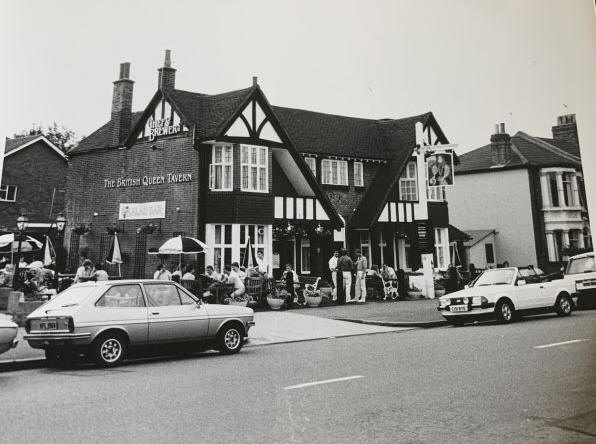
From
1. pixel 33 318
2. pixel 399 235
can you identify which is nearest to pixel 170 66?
pixel 33 318

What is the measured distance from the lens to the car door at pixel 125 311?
5.53m

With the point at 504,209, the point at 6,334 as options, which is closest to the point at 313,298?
the point at 504,209

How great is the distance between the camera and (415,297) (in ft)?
39.7

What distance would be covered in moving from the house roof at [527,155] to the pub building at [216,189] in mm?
1195

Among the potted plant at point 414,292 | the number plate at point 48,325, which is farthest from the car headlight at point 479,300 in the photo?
the number plate at point 48,325

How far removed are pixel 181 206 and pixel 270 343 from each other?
4844mm

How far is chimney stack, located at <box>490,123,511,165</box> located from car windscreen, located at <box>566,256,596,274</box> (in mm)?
1447

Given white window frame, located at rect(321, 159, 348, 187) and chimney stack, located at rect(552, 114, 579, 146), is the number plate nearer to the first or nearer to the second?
chimney stack, located at rect(552, 114, 579, 146)

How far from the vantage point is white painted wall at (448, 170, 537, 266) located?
21.8 ft

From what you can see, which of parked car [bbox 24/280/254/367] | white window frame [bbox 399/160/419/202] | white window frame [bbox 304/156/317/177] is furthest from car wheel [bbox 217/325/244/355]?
white window frame [bbox 399/160/419/202]

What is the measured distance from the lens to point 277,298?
10516mm

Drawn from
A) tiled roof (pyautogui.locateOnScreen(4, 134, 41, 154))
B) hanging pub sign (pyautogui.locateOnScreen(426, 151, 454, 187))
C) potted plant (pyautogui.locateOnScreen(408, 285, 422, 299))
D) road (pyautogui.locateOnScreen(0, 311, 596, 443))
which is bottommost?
road (pyautogui.locateOnScreen(0, 311, 596, 443))

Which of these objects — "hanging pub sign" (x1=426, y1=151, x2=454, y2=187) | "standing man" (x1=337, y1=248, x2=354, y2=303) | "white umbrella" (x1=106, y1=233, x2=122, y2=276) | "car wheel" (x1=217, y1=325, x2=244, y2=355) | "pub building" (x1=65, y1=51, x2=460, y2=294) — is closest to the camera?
"car wheel" (x1=217, y1=325, x2=244, y2=355)

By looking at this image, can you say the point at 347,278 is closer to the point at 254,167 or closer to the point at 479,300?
the point at 254,167
